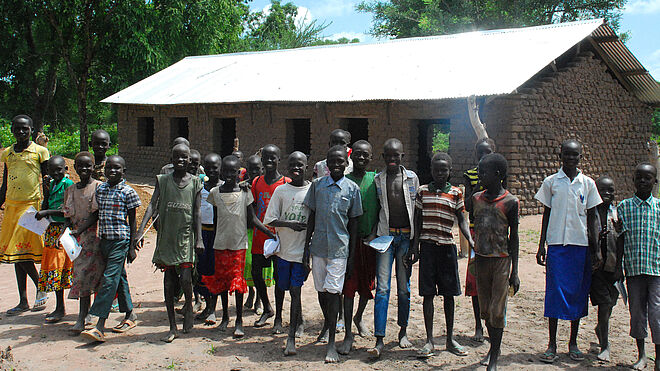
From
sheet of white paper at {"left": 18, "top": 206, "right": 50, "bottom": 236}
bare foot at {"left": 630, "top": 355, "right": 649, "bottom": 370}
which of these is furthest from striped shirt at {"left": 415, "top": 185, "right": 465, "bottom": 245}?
sheet of white paper at {"left": 18, "top": 206, "right": 50, "bottom": 236}

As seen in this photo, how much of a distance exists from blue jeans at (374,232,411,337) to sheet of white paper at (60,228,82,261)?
2386 mm

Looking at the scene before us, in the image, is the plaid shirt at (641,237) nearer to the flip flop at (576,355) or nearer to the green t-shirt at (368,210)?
the flip flop at (576,355)

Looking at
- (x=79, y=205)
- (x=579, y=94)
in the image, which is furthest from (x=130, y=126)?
(x=79, y=205)

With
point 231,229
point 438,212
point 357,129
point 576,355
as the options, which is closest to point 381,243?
point 438,212

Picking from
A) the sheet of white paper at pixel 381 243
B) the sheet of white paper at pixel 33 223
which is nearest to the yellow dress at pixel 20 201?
the sheet of white paper at pixel 33 223

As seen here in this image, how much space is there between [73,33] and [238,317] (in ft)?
62.1

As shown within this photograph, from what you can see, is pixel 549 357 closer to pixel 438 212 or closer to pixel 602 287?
pixel 602 287

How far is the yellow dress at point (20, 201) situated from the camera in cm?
535

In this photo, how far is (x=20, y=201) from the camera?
18.0 feet

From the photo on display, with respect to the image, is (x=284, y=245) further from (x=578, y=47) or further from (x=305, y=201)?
(x=578, y=47)

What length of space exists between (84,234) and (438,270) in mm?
2820

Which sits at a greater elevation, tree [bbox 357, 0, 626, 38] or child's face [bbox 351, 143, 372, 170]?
tree [bbox 357, 0, 626, 38]

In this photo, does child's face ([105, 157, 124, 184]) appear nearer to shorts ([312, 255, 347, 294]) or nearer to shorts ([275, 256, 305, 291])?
shorts ([275, 256, 305, 291])

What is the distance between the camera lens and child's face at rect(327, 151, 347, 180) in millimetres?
4246
